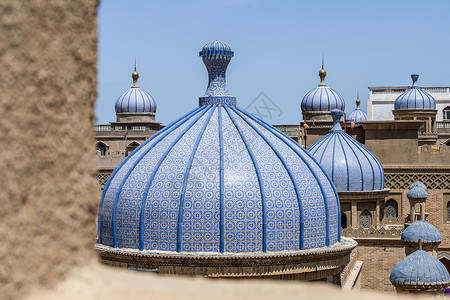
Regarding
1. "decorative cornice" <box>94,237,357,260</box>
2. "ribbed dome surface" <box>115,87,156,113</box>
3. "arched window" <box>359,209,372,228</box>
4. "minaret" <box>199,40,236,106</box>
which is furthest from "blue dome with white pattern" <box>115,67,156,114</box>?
"decorative cornice" <box>94,237,357,260</box>

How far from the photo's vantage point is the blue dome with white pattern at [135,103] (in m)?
32.7

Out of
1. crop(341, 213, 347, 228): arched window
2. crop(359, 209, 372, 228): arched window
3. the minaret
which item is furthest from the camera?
crop(359, 209, 372, 228): arched window

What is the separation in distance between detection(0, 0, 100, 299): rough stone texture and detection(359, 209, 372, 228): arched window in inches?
607

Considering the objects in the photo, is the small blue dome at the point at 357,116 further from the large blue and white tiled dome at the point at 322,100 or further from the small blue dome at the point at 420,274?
the small blue dome at the point at 420,274

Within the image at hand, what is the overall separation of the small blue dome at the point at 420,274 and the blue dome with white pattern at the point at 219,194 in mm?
1065

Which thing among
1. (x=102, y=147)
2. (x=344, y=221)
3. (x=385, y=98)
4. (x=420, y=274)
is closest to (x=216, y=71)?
(x=420, y=274)

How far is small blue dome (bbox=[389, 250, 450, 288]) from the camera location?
390 inches

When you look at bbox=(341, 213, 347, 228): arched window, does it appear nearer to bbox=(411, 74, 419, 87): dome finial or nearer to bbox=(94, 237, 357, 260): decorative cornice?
bbox=(94, 237, 357, 260): decorative cornice

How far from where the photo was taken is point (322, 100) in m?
29.0

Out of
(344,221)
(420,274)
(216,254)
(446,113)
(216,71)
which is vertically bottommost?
(420,274)

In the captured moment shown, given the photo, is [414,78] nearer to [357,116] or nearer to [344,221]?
[357,116]

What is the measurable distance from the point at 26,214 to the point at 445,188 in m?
18.9

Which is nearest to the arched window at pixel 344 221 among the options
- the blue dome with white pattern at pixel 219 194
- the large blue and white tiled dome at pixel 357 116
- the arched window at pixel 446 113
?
the blue dome with white pattern at pixel 219 194

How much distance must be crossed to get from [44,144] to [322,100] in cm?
2728
